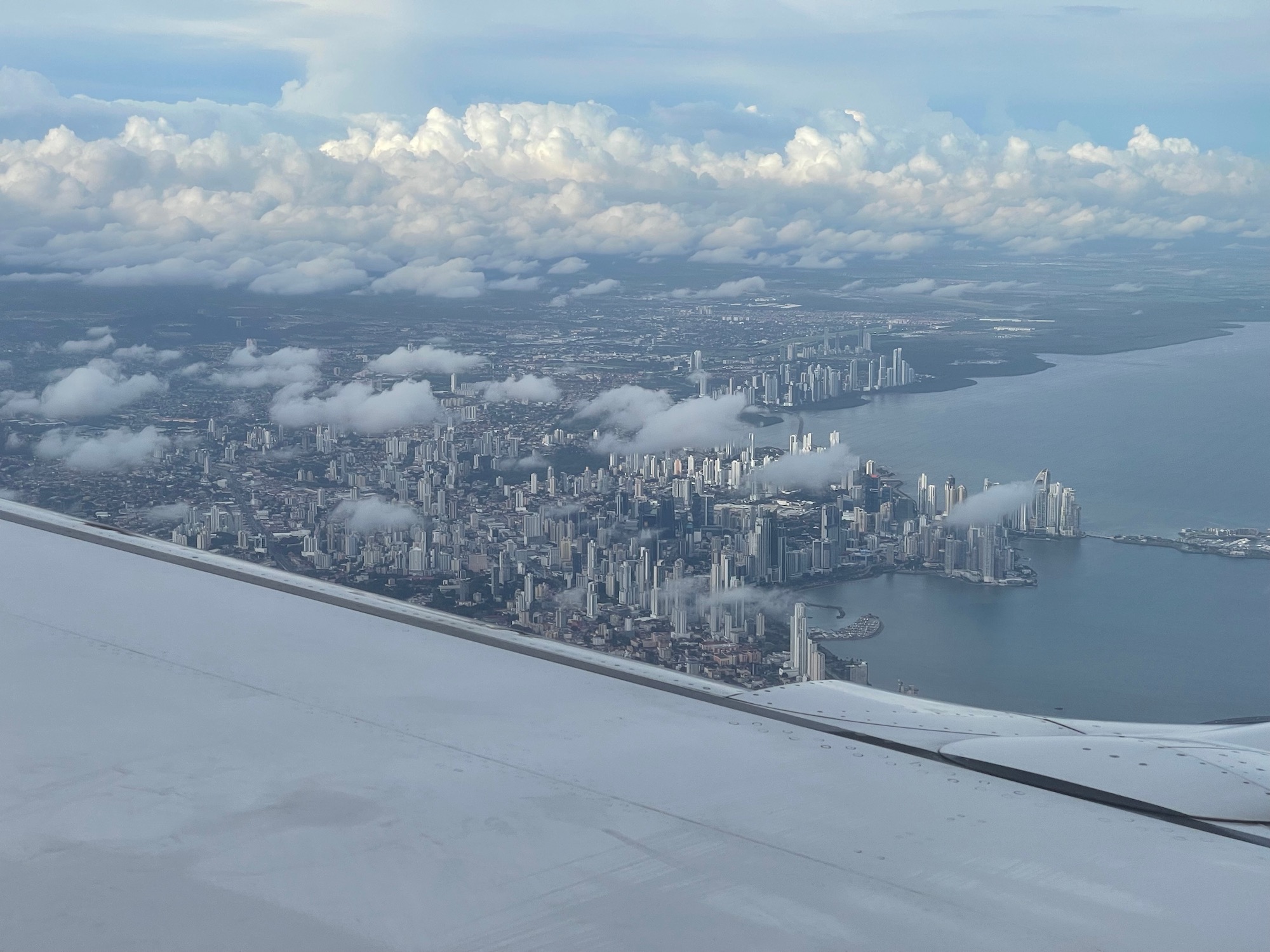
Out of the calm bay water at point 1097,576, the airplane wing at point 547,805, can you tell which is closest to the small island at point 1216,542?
the calm bay water at point 1097,576

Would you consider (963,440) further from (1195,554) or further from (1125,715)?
(1125,715)

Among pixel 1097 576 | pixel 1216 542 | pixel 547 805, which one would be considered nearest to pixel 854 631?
pixel 1097 576

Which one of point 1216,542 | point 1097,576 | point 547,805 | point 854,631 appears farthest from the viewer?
point 1216,542

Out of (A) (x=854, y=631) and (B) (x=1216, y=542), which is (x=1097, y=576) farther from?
(A) (x=854, y=631)

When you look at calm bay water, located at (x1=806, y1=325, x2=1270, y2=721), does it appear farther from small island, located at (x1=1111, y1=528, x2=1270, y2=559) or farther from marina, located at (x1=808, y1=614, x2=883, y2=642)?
small island, located at (x1=1111, y1=528, x2=1270, y2=559)

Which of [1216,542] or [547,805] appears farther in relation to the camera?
[1216,542]

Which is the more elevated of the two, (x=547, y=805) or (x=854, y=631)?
(x=547, y=805)

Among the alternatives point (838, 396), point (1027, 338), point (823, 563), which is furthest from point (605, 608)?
point (1027, 338)
